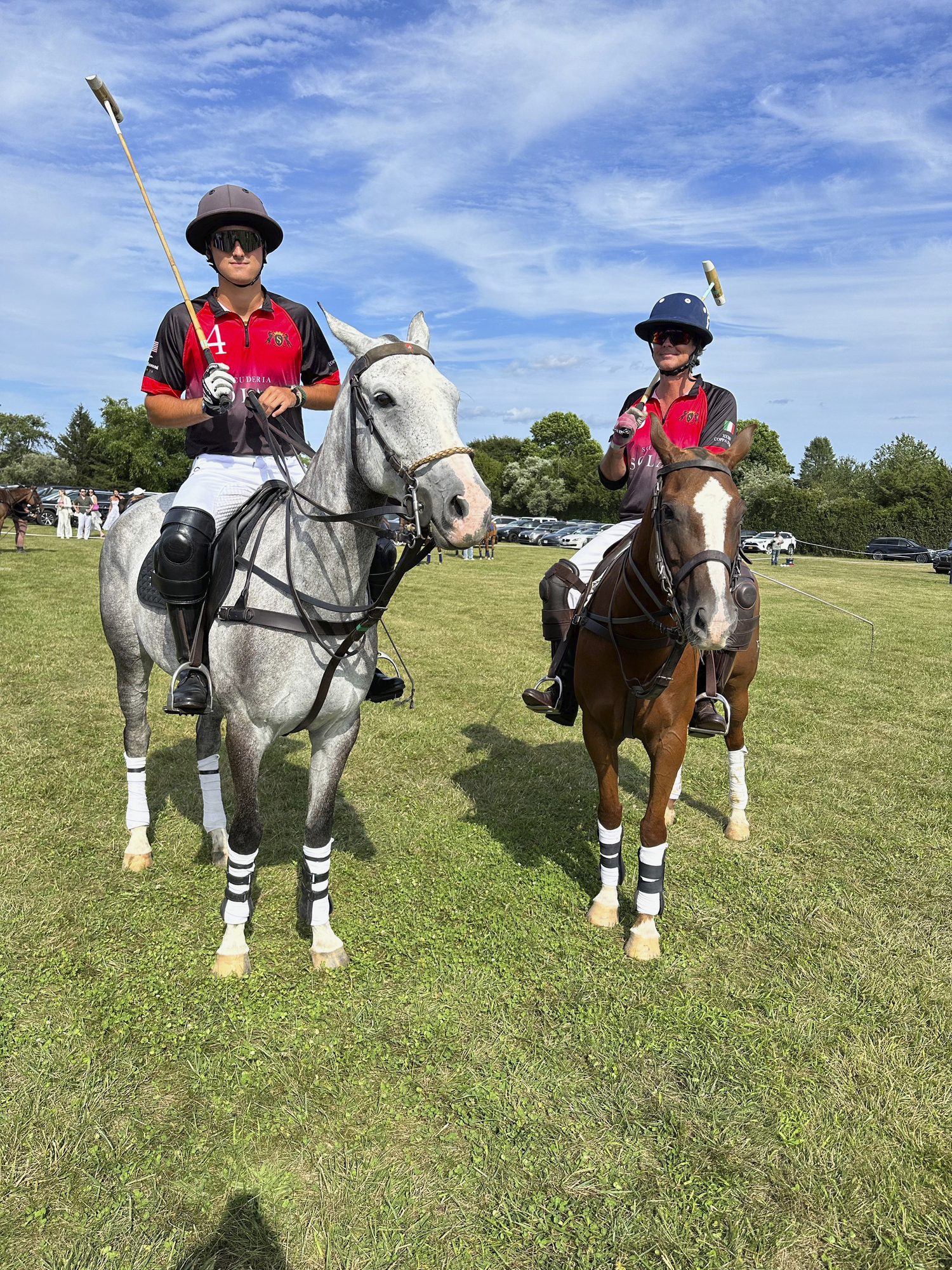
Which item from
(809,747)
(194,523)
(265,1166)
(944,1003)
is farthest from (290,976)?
(809,747)

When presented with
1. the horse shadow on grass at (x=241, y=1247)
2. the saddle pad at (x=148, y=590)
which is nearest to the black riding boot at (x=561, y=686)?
the saddle pad at (x=148, y=590)

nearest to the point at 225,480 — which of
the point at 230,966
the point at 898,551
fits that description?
the point at 230,966

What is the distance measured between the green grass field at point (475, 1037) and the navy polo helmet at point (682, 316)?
425 cm

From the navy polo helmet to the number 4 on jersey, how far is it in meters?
2.95

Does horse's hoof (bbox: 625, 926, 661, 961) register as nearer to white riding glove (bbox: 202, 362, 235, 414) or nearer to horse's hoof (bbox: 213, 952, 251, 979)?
horse's hoof (bbox: 213, 952, 251, 979)

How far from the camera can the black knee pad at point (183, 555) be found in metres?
4.14

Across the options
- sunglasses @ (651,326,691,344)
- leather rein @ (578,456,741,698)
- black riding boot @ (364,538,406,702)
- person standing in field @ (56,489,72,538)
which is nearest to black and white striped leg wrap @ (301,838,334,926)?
black riding boot @ (364,538,406,702)

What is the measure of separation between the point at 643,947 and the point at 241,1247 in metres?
2.83

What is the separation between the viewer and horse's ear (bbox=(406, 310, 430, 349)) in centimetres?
365

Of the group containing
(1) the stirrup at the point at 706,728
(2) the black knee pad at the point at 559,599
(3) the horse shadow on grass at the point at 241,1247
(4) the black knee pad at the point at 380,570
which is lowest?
(3) the horse shadow on grass at the point at 241,1247

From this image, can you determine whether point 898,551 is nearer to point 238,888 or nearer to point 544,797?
point 544,797

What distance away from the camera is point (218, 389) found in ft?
12.2

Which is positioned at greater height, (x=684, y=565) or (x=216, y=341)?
(x=216, y=341)

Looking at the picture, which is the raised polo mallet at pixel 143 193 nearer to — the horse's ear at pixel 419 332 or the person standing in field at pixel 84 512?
the horse's ear at pixel 419 332
